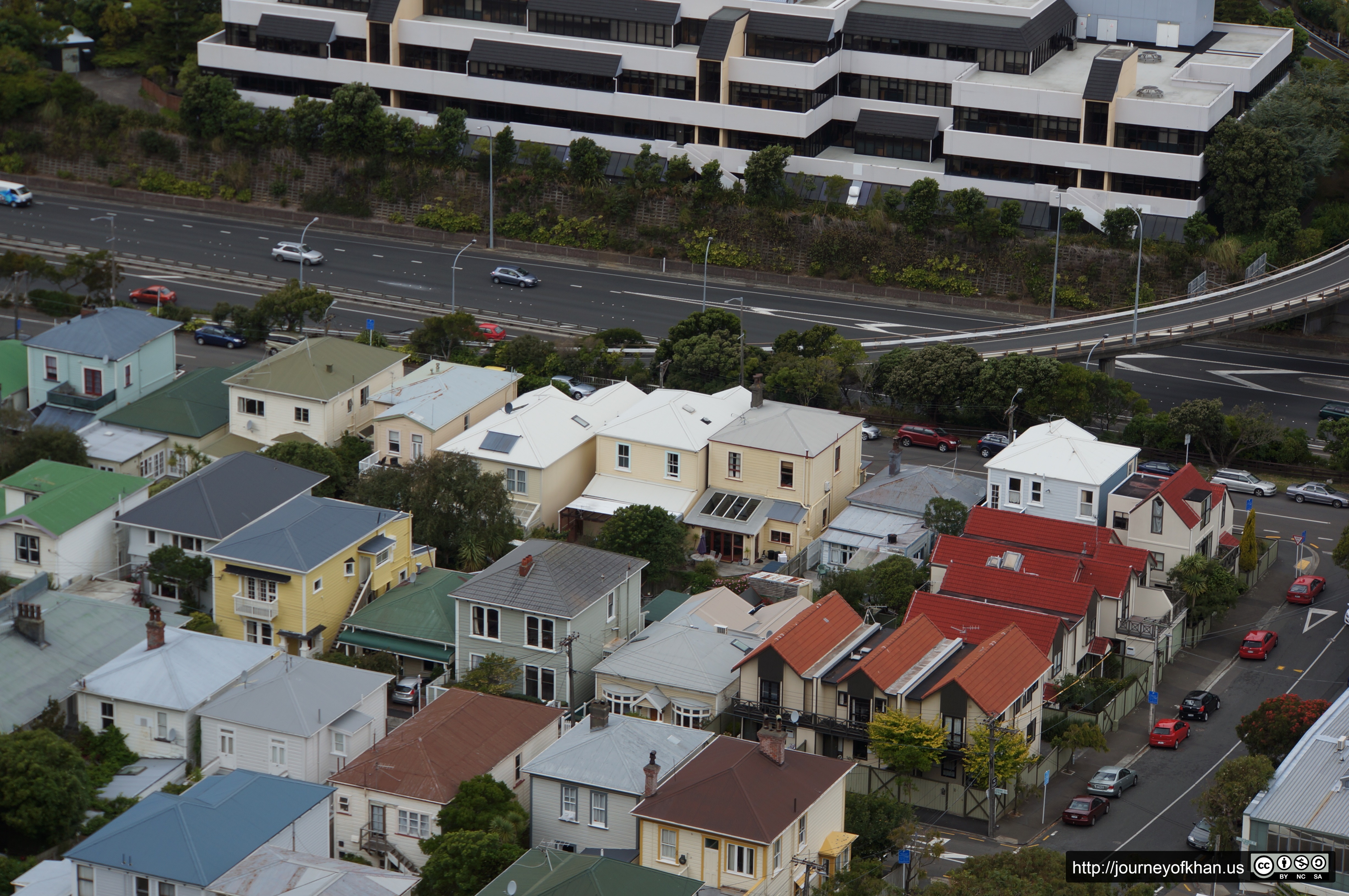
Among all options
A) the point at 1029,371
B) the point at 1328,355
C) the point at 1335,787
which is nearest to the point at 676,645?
the point at 1335,787

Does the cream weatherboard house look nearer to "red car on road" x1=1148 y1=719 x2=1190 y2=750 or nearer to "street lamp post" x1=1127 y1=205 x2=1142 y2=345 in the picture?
"street lamp post" x1=1127 y1=205 x2=1142 y2=345

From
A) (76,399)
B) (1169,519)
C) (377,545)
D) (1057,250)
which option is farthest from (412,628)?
(1057,250)

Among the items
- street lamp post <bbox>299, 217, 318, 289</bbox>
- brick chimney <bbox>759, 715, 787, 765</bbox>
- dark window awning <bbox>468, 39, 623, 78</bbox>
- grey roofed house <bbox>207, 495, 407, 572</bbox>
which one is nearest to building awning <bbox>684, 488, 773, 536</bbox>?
grey roofed house <bbox>207, 495, 407, 572</bbox>

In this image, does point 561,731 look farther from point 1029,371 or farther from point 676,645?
point 1029,371

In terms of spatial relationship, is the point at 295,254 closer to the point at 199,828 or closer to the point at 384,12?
the point at 384,12

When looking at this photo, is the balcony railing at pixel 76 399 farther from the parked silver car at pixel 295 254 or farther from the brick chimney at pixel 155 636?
the parked silver car at pixel 295 254

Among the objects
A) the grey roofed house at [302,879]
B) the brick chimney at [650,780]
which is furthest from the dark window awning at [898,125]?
the grey roofed house at [302,879]
